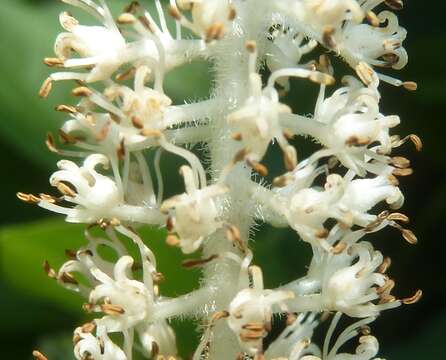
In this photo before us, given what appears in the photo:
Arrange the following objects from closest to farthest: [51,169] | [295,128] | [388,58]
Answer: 1. [295,128]
2. [388,58]
3. [51,169]

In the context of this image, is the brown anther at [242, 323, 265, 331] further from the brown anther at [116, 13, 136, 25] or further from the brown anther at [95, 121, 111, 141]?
the brown anther at [116, 13, 136, 25]

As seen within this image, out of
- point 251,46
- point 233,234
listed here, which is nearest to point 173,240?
point 233,234

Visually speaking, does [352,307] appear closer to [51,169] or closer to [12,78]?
[51,169]

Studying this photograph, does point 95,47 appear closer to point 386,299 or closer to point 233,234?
point 233,234

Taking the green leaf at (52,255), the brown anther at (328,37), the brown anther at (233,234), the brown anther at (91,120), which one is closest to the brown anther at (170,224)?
the brown anther at (233,234)

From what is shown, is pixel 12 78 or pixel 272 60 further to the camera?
pixel 12 78

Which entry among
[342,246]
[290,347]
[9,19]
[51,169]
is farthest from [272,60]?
[9,19]

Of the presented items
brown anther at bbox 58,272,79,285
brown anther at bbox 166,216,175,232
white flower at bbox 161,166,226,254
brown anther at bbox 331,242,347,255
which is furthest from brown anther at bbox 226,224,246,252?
brown anther at bbox 58,272,79,285

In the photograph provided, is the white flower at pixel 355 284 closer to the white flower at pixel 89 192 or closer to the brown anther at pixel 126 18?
the white flower at pixel 89 192
